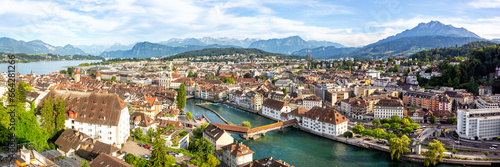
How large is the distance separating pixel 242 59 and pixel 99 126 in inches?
3461

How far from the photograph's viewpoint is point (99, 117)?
1504 cm

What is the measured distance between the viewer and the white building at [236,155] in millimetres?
14633

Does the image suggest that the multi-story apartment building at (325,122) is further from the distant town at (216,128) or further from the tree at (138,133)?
the tree at (138,133)

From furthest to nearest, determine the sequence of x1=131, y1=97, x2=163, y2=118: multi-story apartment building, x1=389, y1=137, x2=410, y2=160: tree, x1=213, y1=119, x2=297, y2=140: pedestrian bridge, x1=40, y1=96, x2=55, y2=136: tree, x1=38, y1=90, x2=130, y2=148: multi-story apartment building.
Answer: x1=131, y1=97, x2=163, y2=118: multi-story apartment building
x1=213, y1=119, x2=297, y2=140: pedestrian bridge
x1=389, y1=137, x2=410, y2=160: tree
x1=38, y1=90, x2=130, y2=148: multi-story apartment building
x1=40, y1=96, x2=55, y2=136: tree

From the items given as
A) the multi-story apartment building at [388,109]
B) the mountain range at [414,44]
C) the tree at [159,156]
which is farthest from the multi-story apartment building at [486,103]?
the mountain range at [414,44]

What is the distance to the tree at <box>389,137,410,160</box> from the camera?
54.7 feet

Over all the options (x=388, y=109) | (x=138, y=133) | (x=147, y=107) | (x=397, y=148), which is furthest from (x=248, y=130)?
(x=388, y=109)

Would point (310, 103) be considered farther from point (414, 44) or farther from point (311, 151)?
A: point (414, 44)

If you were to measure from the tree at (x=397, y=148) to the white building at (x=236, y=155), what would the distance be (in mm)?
7244

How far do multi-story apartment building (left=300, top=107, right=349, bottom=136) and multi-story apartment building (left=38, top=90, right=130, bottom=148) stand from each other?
1184 centimetres

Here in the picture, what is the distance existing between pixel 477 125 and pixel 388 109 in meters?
6.37

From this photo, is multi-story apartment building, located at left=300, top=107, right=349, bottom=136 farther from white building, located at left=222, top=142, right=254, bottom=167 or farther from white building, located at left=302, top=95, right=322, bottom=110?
white building, located at left=222, top=142, right=254, bottom=167

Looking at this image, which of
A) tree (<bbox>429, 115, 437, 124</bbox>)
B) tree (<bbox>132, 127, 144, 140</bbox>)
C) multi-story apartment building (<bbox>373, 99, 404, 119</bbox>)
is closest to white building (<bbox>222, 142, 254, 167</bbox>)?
tree (<bbox>132, 127, 144, 140</bbox>)

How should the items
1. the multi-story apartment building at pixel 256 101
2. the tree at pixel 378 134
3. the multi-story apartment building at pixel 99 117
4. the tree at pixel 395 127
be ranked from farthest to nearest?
the multi-story apartment building at pixel 256 101 → the tree at pixel 395 127 → the tree at pixel 378 134 → the multi-story apartment building at pixel 99 117
